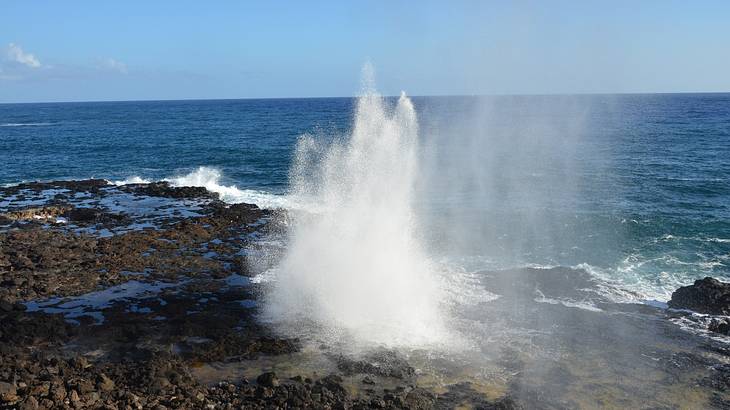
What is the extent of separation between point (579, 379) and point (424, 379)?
511cm

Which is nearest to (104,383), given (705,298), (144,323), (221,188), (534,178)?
(144,323)

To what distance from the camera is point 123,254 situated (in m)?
28.6

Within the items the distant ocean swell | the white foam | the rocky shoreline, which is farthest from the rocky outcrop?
the white foam

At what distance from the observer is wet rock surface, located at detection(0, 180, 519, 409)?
15.9 metres

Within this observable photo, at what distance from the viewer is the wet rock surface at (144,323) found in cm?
1593

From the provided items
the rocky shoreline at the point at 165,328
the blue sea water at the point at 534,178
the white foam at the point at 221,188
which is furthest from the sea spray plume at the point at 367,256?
the white foam at the point at 221,188

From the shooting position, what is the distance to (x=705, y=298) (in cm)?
2262

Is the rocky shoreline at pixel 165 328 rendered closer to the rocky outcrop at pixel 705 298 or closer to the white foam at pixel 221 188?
the rocky outcrop at pixel 705 298

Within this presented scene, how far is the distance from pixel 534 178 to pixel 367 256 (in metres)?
Answer: 29.7

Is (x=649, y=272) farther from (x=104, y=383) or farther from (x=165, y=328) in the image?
→ (x=104, y=383)

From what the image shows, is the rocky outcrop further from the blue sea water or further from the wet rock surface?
the wet rock surface

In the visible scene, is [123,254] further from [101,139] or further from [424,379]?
[101,139]

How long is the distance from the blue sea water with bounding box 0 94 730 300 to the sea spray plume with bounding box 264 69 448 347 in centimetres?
572

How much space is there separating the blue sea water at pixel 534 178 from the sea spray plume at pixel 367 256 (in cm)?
572
